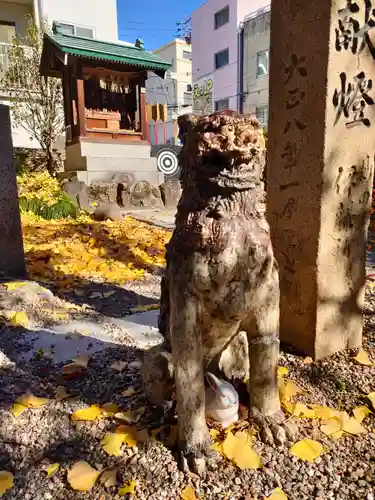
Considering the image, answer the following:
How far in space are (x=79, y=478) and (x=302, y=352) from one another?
1.57 m

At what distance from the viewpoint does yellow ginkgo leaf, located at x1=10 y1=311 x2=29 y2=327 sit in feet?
10.4

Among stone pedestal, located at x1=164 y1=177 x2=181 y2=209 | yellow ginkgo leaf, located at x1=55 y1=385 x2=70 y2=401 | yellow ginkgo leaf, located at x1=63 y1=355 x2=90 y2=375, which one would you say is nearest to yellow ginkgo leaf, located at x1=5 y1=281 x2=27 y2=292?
yellow ginkgo leaf, located at x1=63 y1=355 x2=90 y2=375

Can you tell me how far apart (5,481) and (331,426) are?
157cm

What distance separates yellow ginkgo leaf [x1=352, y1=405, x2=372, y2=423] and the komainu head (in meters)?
1.46

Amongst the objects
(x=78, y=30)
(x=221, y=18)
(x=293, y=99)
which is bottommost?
(x=293, y=99)

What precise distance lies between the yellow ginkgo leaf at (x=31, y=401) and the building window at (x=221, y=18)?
26820 mm

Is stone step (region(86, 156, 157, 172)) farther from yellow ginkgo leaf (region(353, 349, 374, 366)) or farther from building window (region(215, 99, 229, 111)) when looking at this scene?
building window (region(215, 99, 229, 111))

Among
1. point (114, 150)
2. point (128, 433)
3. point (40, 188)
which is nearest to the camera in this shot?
point (128, 433)

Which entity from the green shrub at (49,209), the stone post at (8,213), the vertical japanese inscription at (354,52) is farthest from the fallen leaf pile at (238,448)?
the green shrub at (49,209)

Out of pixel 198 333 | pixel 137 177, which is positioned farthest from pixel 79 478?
pixel 137 177

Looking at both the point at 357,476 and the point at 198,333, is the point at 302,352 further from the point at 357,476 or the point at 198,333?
the point at 198,333

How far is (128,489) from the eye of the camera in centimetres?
159

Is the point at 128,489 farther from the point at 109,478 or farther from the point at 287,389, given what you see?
the point at 287,389

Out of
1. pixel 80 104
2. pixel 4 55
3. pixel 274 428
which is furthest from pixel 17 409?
pixel 4 55
